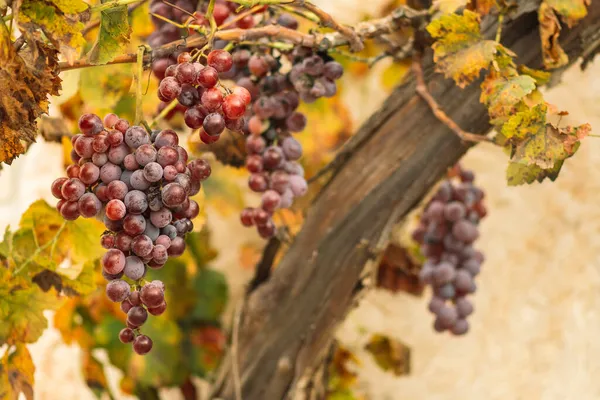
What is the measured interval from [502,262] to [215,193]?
1.95ft

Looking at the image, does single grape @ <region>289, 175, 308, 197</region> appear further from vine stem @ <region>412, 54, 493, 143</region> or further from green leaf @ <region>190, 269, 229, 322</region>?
green leaf @ <region>190, 269, 229, 322</region>

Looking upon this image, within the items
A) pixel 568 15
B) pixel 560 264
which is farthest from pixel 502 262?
pixel 568 15

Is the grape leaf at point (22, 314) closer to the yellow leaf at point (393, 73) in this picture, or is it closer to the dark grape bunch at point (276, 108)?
the dark grape bunch at point (276, 108)

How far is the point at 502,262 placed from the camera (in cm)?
134

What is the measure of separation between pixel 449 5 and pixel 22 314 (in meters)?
0.59

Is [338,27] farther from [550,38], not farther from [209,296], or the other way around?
[209,296]

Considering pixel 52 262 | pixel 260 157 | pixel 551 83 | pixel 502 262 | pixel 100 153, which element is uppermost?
pixel 551 83

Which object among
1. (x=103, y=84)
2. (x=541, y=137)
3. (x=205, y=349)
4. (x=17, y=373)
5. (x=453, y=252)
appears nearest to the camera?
(x=541, y=137)

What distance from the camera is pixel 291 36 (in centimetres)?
69

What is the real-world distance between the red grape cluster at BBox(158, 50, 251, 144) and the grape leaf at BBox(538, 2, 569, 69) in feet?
1.27

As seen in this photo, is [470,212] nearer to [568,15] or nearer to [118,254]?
[568,15]

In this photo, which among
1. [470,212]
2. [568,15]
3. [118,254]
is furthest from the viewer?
[470,212]

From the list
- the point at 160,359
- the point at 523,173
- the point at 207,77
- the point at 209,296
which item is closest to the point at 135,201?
the point at 207,77

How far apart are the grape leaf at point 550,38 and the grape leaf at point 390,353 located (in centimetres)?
61
